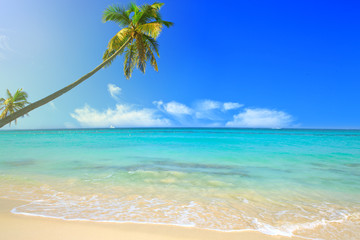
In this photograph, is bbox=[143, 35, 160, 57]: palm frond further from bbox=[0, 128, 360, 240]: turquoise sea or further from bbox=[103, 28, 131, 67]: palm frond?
bbox=[0, 128, 360, 240]: turquoise sea

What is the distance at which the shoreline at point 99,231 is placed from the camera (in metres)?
2.55

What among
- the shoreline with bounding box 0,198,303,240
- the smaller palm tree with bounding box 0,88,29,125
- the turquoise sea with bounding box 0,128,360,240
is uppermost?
the smaller palm tree with bounding box 0,88,29,125

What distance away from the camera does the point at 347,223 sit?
319 centimetres

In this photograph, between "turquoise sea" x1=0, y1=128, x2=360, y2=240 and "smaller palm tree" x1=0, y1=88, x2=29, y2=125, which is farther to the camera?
"smaller palm tree" x1=0, y1=88, x2=29, y2=125

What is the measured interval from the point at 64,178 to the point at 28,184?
2.98 feet

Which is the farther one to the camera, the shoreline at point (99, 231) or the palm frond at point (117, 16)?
the palm frond at point (117, 16)

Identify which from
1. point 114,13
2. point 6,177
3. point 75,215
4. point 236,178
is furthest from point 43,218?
point 114,13

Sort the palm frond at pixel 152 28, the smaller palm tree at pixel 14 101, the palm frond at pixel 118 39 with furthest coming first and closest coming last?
the smaller palm tree at pixel 14 101, the palm frond at pixel 118 39, the palm frond at pixel 152 28

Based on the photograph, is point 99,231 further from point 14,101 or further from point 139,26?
point 14,101

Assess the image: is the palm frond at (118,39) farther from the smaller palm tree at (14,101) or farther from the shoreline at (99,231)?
the smaller palm tree at (14,101)

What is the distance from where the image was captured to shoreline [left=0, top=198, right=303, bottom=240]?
255cm

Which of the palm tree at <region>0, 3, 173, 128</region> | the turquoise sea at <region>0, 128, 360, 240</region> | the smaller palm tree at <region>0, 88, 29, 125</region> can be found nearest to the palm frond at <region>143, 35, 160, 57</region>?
the palm tree at <region>0, 3, 173, 128</region>

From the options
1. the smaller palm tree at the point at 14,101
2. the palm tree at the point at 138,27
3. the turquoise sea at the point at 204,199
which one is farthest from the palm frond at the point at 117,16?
the smaller palm tree at the point at 14,101

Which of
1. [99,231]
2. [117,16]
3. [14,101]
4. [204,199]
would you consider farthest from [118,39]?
[14,101]
